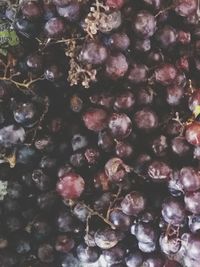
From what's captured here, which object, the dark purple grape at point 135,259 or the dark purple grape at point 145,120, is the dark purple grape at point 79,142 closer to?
the dark purple grape at point 145,120

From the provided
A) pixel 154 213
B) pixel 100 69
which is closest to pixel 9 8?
pixel 100 69

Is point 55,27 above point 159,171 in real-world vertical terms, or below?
above

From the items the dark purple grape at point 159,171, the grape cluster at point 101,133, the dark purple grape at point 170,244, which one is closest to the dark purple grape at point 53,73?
the grape cluster at point 101,133

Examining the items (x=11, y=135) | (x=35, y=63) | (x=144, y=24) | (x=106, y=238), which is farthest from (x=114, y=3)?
(x=106, y=238)

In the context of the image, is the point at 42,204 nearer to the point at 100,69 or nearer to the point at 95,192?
the point at 95,192

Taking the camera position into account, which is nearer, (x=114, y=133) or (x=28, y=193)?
(x=114, y=133)

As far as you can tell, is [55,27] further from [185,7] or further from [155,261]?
[155,261]
